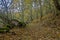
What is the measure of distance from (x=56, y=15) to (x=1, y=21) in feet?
23.5

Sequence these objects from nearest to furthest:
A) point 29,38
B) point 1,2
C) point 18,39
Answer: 1. point 18,39
2. point 29,38
3. point 1,2

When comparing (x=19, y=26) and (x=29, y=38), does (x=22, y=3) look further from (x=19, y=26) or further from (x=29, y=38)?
(x=29, y=38)

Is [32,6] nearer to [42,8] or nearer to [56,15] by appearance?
[42,8]

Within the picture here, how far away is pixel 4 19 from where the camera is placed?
42.2ft

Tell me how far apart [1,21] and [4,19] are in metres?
0.79

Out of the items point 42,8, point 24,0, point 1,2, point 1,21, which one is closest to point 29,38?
point 1,21

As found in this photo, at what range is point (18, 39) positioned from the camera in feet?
29.3

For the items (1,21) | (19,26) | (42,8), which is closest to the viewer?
(1,21)

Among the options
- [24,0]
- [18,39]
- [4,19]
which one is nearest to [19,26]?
[4,19]

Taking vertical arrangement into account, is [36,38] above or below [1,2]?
below

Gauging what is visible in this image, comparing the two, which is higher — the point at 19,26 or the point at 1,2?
the point at 1,2

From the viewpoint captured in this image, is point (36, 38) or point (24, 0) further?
point (24, 0)

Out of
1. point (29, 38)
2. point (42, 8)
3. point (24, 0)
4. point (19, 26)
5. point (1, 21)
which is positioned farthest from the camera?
point (24, 0)

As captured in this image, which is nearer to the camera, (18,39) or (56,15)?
(18,39)
